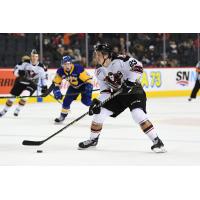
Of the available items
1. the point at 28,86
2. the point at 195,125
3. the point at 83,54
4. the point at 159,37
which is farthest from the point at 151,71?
the point at 195,125

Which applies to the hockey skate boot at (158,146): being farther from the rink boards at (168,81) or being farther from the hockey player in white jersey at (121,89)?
the rink boards at (168,81)

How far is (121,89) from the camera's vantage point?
14.8 feet

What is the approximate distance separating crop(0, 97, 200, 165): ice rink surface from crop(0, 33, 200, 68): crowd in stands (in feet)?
7.44

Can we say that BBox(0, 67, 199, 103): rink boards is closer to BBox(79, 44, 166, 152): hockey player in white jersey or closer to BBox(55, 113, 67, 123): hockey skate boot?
BBox(55, 113, 67, 123): hockey skate boot

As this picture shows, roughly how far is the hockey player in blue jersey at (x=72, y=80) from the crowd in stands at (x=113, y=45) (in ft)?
11.7

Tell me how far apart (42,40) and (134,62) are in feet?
21.5

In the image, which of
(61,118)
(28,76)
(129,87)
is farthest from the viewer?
(28,76)

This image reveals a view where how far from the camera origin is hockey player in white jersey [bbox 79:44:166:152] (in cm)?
445

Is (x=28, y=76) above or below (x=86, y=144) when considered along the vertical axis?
above

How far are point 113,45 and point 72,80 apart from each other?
505cm

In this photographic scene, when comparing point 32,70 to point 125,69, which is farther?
point 32,70

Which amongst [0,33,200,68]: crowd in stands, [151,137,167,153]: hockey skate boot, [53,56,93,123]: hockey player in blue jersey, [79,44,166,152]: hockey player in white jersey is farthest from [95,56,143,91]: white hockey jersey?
[0,33,200,68]: crowd in stands

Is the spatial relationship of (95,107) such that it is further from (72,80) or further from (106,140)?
(72,80)

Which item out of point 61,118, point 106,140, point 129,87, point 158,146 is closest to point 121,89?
point 129,87
